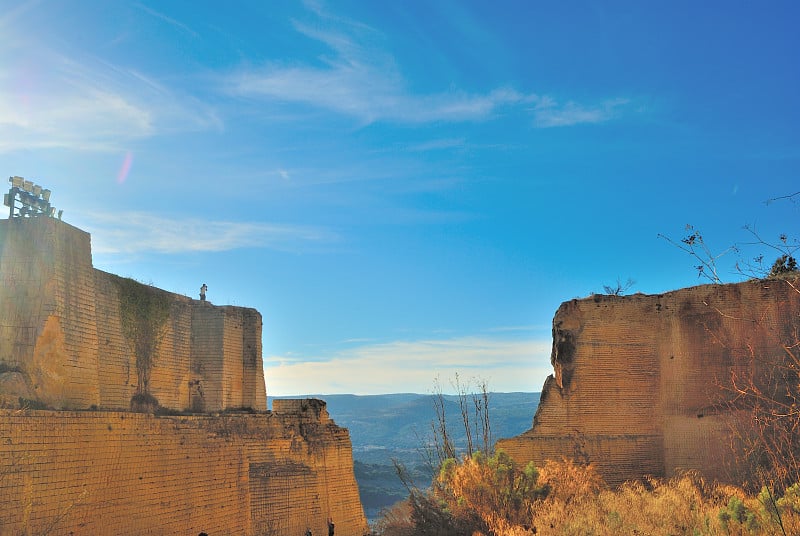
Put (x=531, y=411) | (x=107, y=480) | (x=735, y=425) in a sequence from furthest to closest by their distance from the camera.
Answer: (x=531, y=411) → (x=735, y=425) → (x=107, y=480)

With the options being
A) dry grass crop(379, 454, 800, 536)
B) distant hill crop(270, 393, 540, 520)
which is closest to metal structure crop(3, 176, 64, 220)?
dry grass crop(379, 454, 800, 536)

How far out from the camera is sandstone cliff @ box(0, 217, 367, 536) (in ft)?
36.3

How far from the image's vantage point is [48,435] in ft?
35.8

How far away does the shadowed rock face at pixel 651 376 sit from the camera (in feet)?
57.5

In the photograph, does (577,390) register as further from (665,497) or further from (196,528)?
(196,528)

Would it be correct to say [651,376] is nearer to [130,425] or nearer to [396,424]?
[130,425]

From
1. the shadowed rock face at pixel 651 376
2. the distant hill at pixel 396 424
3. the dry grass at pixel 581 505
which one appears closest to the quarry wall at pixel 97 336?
the dry grass at pixel 581 505

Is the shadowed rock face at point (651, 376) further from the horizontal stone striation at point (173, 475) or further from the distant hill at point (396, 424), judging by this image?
the distant hill at point (396, 424)

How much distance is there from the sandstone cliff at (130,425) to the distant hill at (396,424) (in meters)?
A: 49.5

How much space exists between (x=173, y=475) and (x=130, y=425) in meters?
1.49

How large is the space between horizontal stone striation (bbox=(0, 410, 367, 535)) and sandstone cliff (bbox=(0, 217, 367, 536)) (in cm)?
3

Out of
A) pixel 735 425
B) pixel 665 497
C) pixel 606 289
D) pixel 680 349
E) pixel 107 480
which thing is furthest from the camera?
pixel 606 289

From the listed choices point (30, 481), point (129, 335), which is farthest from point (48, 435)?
point (129, 335)

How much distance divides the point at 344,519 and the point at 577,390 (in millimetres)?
6675
